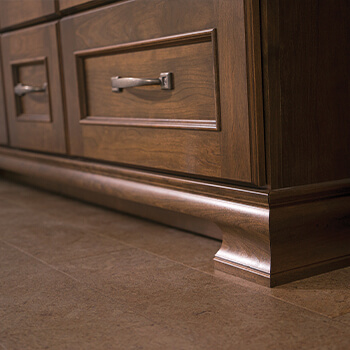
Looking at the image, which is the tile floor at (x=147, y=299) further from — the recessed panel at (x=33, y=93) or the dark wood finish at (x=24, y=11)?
the dark wood finish at (x=24, y=11)

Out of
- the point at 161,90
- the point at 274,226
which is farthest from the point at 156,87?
the point at 274,226

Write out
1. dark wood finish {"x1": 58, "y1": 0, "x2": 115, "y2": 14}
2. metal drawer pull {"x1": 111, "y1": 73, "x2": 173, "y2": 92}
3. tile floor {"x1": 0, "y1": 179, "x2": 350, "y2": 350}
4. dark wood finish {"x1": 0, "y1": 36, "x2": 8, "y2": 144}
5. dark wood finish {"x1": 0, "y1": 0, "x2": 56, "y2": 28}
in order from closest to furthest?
1. tile floor {"x1": 0, "y1": 179, "x2": 350, "y2": 350}
2. metal drawer pull {"x1": 111, "y1": 73, "x2": 173, "y2": 92}
3. dark wood finish {"x1": 58, "y1": 0, "x2": 115, "y2": 14}
4. dark wood finish {"x1": 0, "y1": 0, "x2": 56, "y2": 28}
5. dark wood finish {"x1": 0, "y1": 36, "x2": 8, "y2": 144}

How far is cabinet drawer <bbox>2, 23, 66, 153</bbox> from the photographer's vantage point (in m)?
1.18

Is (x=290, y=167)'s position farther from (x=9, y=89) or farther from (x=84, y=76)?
(x=9, y=89)

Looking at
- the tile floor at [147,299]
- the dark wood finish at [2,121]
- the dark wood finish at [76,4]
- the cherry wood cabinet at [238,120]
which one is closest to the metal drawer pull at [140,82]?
the cherry wood cabinet at [238,120]

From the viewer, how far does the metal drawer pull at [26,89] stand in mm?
1225

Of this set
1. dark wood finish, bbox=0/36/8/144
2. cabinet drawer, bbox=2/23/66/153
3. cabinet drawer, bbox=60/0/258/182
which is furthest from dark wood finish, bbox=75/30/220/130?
dark wood finish, bbox=0/36/8/144

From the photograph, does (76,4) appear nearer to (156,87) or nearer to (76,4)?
(76,4)

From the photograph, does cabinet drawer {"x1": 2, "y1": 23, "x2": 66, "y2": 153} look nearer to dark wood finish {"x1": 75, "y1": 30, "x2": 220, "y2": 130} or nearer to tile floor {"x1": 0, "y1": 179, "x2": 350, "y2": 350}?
dark wood finish {"x1": 75, "y1": 30, "x2": 220, "y2": 130}

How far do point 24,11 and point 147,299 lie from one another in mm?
819

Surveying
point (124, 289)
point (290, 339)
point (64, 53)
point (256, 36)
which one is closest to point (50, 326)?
point (124, 289)

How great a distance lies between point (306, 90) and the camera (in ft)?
2.35

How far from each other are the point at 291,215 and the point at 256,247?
6 centimetres

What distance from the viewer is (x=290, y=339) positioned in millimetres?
545
